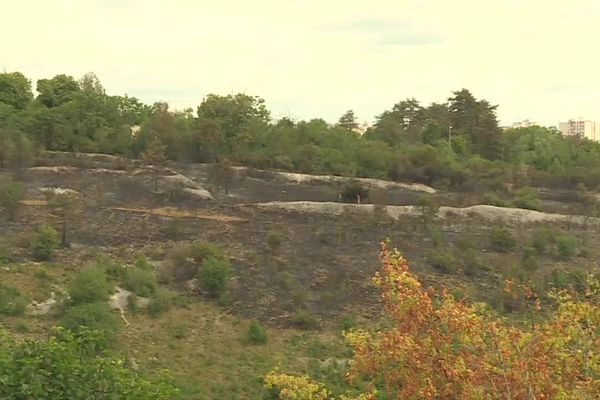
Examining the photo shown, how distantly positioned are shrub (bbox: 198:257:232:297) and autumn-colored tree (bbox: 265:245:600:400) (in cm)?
1468

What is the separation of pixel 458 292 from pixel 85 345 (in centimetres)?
1312

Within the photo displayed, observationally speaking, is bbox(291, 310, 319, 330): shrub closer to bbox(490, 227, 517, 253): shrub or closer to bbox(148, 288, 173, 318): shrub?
bbox(148, 288, 173, 318): shrub

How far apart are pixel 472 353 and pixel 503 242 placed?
71.7 ft

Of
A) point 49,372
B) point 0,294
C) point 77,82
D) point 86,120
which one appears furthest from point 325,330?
point 77,82

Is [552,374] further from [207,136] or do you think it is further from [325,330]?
[207,136]

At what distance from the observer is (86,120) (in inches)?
1619

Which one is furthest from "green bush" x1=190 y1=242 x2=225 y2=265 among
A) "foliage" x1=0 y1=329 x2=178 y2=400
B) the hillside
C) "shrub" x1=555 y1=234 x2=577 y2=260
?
"foliage" x1=0 y1=329 x2=178 y2=400

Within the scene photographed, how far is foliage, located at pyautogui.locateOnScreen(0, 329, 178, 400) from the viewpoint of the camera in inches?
279

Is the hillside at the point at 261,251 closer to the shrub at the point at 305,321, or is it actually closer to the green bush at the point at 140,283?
the shrub at the point at 305,321

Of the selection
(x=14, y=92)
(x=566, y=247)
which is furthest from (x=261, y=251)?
(x=14, y=92)

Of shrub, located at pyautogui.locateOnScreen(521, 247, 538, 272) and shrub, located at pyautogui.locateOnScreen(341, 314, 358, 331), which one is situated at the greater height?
shrub, located at pyautogui.locateOnScreen(521, 247, 538, 272)

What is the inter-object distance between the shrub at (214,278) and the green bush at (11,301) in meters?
4.92

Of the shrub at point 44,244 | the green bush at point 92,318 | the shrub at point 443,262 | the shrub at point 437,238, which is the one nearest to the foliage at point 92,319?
the green bush at point 92,318

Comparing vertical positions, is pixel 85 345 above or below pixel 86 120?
below
